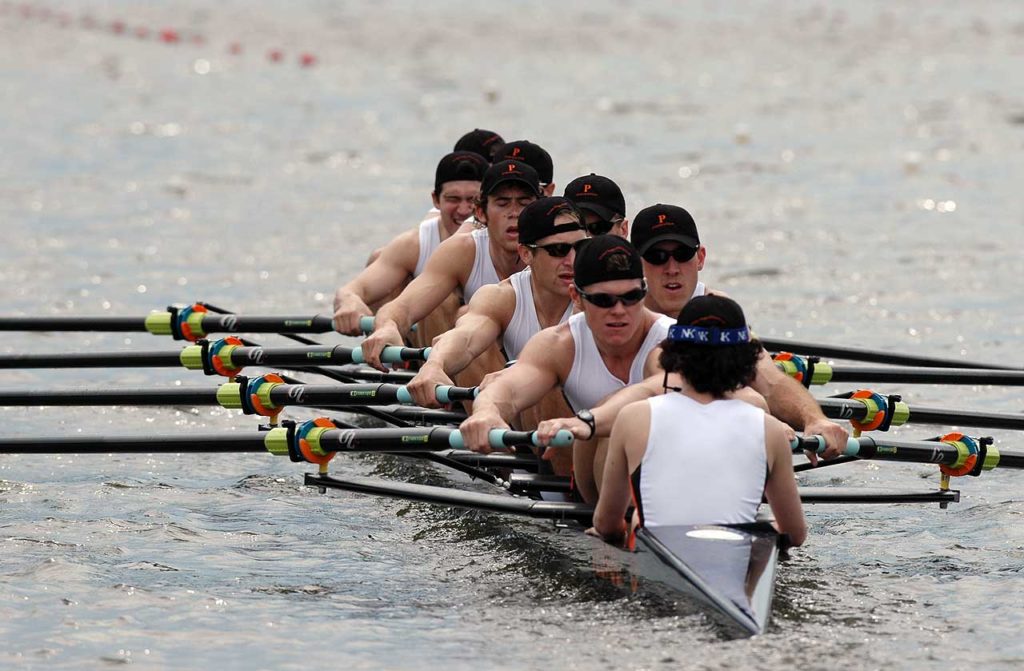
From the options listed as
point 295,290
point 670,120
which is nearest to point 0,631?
point 295,290

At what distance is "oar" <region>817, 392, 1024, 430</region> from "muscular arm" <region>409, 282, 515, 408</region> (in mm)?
1786

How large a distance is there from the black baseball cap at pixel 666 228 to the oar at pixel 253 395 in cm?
119

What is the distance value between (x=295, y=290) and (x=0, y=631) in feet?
31.8

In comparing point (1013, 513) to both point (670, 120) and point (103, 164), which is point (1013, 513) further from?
point (670, 120)

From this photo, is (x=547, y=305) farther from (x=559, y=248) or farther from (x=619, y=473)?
(x=619, y=473)

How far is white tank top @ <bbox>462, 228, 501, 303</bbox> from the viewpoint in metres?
10.5

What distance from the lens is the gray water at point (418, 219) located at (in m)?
7.44

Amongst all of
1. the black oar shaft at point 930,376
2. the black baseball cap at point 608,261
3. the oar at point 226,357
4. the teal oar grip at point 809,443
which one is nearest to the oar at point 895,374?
the black oar shaft at point 930,376

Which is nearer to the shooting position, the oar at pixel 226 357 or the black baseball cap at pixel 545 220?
the black baseball cap at pixel 545 220

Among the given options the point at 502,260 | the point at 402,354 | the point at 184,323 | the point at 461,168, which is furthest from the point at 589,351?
the point at 184,323

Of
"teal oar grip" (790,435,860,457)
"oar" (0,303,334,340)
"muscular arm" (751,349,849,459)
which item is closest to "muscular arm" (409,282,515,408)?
"muscular arm" (751,349,849,459)

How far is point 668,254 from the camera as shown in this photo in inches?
341

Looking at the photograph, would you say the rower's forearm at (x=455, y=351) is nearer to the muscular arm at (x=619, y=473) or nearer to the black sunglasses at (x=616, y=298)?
the black sunglasses at (x=616, y=298)

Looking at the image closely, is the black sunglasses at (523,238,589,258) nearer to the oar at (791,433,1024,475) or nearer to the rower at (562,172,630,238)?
the rower at (562,172,630,238)
